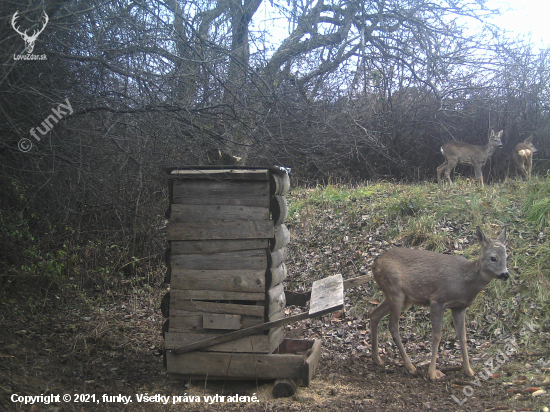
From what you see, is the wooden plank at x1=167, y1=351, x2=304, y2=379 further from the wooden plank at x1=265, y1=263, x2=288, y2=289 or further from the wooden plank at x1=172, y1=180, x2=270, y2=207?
the wooden plank at x1=172, y1=180, x2=270, y2=207

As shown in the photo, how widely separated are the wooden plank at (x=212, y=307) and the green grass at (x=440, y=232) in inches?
121

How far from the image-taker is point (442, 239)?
851cm

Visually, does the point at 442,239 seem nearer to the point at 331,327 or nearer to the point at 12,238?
the point at 331,327

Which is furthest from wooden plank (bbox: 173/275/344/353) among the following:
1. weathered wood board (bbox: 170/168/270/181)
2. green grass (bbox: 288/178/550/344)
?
green grass (bbox: 288/178/550/344)

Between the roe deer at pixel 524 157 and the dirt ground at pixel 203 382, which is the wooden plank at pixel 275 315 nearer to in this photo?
the dirt ground at pixel 203 382

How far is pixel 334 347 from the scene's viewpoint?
23.5 feet

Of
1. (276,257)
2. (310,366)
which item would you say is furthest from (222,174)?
(310,366)

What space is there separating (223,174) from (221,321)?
5.05 ft

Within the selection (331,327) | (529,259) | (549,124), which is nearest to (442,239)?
(529,259)

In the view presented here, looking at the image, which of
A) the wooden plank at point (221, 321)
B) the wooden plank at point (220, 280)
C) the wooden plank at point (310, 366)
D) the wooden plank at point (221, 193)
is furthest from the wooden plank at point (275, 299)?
the wooden plank at point (221, 193)

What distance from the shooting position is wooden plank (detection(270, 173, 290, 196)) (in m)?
5.40

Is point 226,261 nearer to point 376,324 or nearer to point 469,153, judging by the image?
point 376,324

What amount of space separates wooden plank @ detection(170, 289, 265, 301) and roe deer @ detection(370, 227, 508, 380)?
1.68 meters

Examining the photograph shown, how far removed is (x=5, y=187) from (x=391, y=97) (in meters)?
10.5
